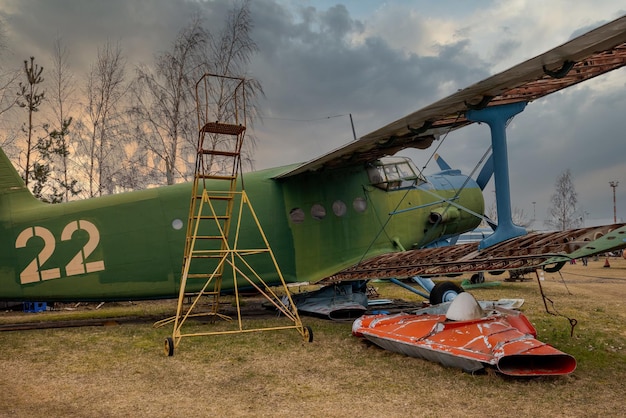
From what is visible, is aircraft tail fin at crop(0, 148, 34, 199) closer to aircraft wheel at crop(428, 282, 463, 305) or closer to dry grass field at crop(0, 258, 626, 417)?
dry grass field at crop(0, 258, 626, 417)

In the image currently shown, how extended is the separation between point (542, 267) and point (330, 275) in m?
5.72

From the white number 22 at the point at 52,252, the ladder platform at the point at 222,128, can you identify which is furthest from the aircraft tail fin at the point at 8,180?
the ladder platform at the point at 222,128

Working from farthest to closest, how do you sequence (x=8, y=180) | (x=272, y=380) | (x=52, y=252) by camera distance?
(x=8, y=180) → (x=52, y=252) → (x=272, y=380)

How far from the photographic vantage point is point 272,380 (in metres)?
7.01

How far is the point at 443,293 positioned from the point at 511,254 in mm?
4398

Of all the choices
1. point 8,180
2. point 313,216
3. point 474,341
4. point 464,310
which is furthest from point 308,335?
point 8,180

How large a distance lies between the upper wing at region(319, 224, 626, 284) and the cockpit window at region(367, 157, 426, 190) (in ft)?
9.48

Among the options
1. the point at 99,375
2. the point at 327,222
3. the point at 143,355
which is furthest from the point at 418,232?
the point at 99,375

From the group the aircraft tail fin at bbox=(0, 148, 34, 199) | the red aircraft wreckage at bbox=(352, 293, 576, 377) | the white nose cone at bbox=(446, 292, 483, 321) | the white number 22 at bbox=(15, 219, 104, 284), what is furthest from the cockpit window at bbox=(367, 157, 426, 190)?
the aircraft tail fin at bbox=(0, 148, 34, 199)

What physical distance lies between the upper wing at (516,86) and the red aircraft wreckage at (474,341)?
3419mm

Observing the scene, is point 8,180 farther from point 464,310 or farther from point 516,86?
point 516,86

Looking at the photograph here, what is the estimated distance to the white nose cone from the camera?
7699 millimetres

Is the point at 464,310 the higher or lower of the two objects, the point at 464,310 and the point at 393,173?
the lower

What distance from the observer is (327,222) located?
12.8m
